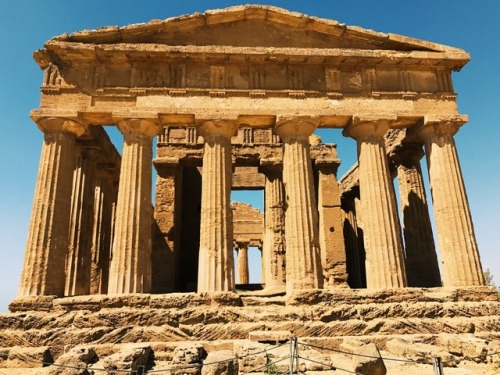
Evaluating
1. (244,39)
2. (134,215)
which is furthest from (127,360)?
(244,39)

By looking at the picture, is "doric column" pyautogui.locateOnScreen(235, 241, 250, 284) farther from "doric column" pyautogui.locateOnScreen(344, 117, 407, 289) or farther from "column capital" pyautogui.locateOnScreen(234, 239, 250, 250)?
"doric column" pyautogui.locateOnScreen(344, 117, 407, 289)

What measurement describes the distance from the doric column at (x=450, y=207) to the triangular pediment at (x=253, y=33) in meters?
2.99

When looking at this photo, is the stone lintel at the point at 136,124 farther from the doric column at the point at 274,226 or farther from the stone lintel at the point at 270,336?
the stone lintel at the point at 270,336

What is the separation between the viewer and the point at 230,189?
1262cm

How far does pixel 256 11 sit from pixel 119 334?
10.7 meters

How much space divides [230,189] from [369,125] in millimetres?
4941

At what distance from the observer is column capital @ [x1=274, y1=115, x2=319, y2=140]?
42.1ft

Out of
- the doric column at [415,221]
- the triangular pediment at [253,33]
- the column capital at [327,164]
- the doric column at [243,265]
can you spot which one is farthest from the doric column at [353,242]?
the triangular pediment at [253,33]

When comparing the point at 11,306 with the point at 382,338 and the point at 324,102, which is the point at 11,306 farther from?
the point at 324,102

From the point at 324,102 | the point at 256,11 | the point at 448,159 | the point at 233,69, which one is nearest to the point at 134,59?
the point at 233,69

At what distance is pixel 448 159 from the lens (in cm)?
1316

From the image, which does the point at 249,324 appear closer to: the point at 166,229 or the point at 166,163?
the point at 166,229

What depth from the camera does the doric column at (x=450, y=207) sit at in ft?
39.7

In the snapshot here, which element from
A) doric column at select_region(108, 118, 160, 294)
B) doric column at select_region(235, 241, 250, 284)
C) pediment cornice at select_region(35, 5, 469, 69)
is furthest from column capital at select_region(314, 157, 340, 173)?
doric column at select_region(235, 241, 250, 284)
